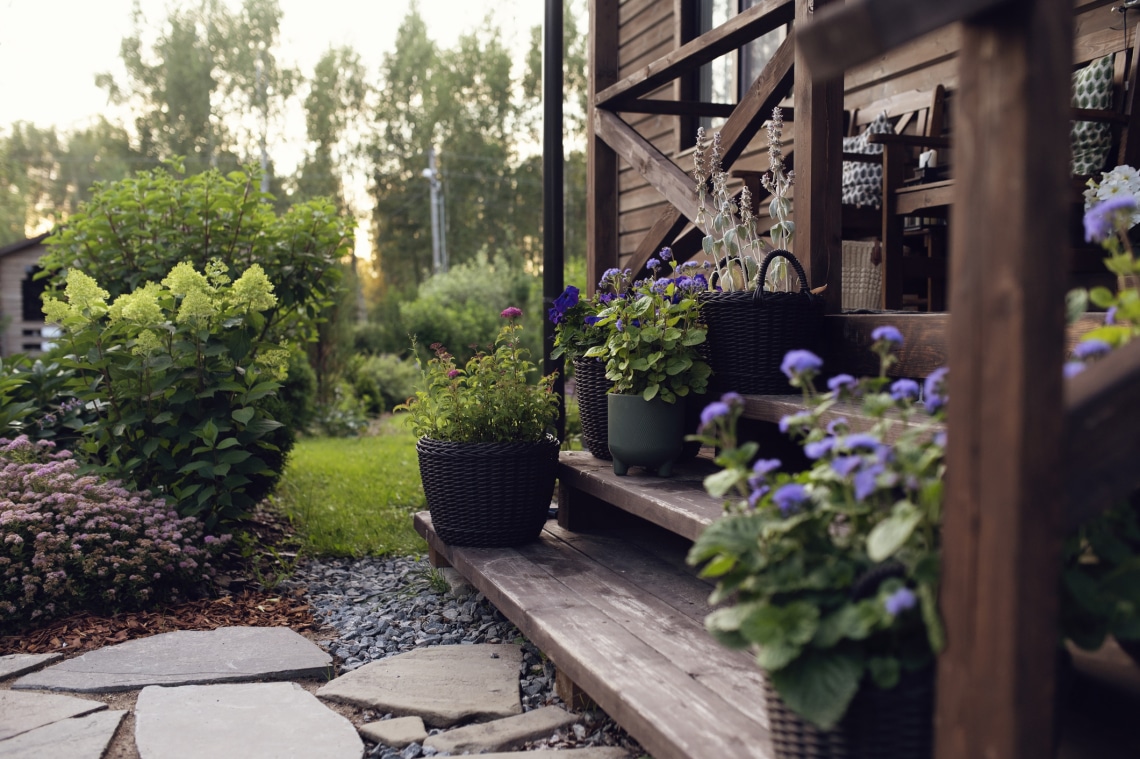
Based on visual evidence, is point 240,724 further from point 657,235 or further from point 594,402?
point 657,235

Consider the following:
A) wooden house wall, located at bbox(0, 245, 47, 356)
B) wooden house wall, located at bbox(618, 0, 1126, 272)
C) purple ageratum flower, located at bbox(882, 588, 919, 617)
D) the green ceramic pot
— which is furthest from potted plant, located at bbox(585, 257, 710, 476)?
wooden house wall, located at bbox(0, 245, 47, 356)

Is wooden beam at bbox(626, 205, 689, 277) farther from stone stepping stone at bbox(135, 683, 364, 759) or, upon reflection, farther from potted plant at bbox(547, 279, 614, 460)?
stone stepping stone at bbox(135, 683, 364, 759)

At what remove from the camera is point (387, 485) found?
496 cm

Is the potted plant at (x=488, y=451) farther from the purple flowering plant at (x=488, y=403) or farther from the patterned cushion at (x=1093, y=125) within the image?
the patterned cushion at (x=1093, y=125)

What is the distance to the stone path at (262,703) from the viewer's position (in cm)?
193

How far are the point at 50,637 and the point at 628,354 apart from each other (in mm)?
1895

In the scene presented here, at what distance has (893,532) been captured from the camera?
3.66 ft

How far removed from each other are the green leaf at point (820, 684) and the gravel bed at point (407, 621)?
80 centimetres

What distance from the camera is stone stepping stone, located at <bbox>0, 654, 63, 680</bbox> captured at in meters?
2.34

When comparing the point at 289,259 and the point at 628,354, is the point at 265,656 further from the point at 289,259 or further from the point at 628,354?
the point at 289,259

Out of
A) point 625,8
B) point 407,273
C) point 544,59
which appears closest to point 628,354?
point 544,59

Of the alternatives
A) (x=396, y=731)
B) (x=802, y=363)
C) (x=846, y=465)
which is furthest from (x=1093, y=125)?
(x=396, y=731)

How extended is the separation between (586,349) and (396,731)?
4.37 feet

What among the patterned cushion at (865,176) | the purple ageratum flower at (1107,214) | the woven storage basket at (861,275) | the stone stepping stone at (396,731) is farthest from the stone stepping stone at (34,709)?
the patterned cushion at (865,176)
